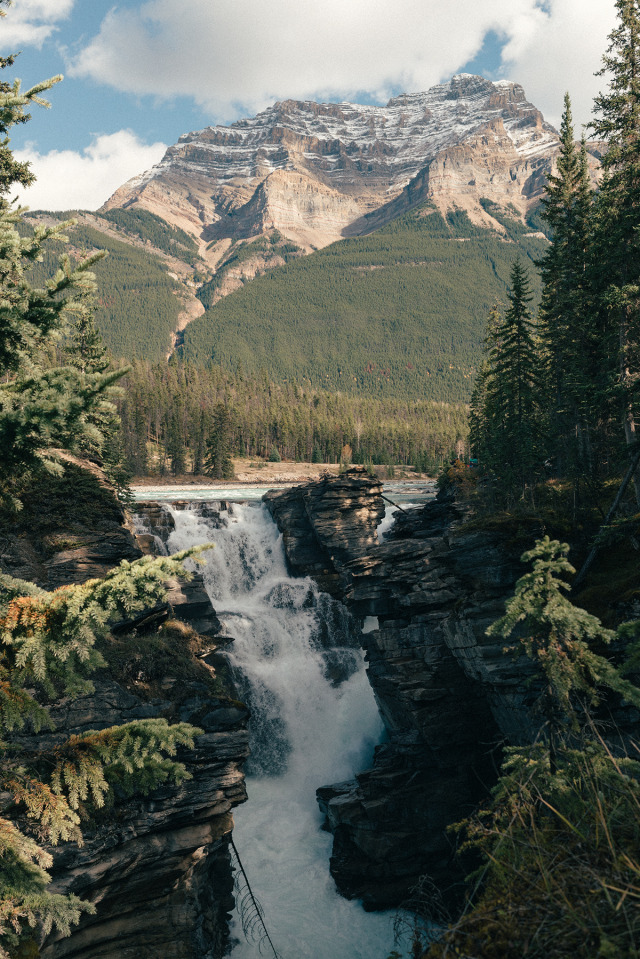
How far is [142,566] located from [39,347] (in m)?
3.34

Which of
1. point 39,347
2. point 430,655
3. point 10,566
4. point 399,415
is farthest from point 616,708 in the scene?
point 399,415

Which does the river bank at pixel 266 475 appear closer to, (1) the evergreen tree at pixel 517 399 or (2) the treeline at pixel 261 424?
(2) the treeline at pixel 261 424

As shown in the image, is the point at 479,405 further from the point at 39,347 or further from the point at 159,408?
the point at 159,408

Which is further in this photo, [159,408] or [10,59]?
[159,408]

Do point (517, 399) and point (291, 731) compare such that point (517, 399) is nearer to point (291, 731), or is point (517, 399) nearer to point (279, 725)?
point (291, 731)

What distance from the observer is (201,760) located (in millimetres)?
17219

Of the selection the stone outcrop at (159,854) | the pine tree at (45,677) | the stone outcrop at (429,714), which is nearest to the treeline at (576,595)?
the stone outcrop at (429,714)

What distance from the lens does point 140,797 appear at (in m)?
14.8

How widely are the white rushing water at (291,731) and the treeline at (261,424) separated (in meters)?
57.8

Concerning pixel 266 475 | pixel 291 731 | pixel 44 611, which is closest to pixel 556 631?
pixel 44 611

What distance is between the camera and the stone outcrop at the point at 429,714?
21.3 metres

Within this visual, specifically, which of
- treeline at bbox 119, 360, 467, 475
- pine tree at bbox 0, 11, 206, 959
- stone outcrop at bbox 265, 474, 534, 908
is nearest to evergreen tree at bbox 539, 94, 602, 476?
stone outcrop at bbox 265, 474, 534, 908

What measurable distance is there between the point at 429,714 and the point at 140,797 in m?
12.6

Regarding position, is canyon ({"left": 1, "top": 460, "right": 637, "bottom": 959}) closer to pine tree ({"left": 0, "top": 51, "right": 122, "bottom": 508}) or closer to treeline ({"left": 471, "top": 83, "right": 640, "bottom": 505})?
treeline ({"left": 471, "top": 83, "right": 640, "bottom": 505})
